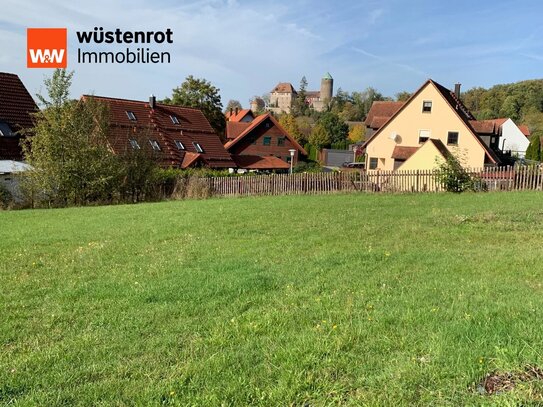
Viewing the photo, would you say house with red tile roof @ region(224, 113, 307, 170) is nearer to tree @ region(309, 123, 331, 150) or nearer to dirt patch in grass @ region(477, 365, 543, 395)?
tree @ region(309, 123, 331, 150)

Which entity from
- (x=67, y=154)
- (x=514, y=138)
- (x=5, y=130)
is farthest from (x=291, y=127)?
(x=67, y=154)

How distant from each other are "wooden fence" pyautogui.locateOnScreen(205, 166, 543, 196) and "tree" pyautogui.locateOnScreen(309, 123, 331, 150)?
53.2 meters

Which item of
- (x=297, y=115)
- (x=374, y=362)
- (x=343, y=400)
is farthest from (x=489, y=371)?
(x=297, y=115)

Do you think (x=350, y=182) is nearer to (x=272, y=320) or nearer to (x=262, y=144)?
(x=272, y=320)

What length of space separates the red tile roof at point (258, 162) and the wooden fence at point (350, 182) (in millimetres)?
23145

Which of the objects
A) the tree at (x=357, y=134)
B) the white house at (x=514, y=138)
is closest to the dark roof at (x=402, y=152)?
the white house at (x=514, y=138)

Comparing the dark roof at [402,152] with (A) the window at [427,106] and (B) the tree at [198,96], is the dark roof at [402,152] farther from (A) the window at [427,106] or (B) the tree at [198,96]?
(B) the tree at [198,96]

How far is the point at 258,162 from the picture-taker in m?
51.0

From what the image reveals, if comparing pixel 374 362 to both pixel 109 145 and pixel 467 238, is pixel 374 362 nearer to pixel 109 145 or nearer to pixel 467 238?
pixel 467 238

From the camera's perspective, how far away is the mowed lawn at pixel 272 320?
315 cm

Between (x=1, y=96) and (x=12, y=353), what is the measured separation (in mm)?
32319

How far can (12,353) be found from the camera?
3.87 meters

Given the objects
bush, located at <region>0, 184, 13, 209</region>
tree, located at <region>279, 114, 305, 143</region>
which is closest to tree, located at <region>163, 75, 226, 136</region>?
tree, located at <region>279, 114, 305, 143</region>

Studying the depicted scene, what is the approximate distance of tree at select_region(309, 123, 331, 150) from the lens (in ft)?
260
